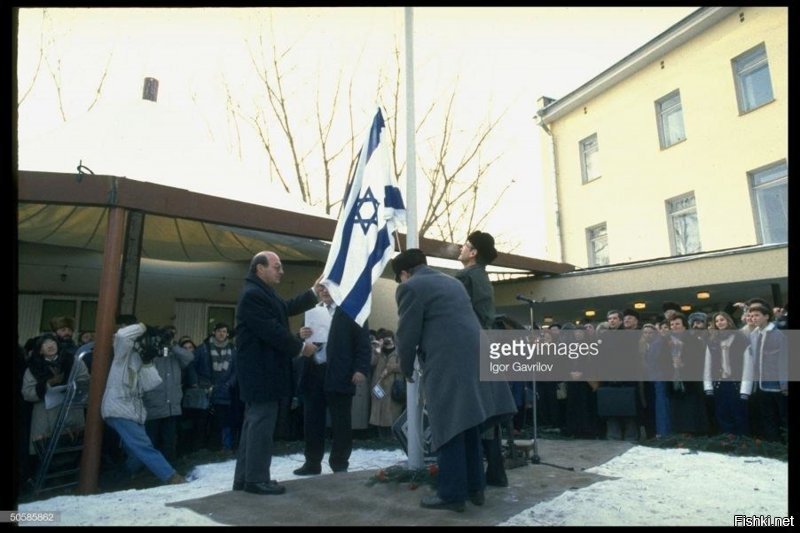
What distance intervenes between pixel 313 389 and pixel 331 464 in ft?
2.29

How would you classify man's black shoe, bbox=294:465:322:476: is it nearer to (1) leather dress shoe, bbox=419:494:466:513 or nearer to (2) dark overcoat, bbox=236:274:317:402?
(2) dark overcoat, bbox=236:274:317:402

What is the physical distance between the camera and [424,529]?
300 cm

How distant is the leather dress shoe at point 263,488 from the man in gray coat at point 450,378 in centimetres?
114

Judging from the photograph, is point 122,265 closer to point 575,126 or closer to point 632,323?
point 632,323

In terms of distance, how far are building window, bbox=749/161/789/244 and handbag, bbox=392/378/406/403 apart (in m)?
8.57

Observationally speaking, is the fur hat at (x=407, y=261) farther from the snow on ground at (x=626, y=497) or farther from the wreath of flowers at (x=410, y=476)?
the snow on ground at (x=626, y=497)

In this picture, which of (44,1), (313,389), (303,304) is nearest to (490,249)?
(303,304)

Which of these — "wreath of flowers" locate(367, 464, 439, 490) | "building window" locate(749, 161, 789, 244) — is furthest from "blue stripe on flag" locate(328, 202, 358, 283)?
"building window" locate(749, 161, 789, 244)

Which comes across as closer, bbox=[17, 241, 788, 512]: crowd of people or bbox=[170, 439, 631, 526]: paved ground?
bbox=[170, 439, 631, 526]: paved ground

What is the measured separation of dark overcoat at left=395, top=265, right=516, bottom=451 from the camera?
3.44 m

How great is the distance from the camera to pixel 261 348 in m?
4.11

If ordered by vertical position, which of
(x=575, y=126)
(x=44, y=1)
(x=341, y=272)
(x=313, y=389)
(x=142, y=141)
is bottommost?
(x=313, y=389)

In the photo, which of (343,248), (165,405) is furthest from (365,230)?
(165,405)

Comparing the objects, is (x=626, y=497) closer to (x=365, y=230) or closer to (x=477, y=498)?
(x=477, y=498)
